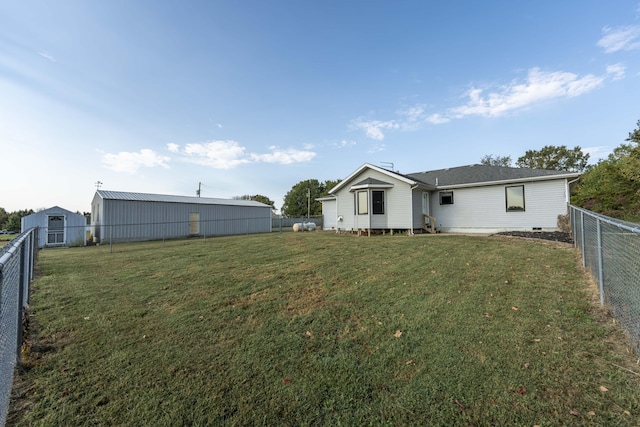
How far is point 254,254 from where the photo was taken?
8.66 metres

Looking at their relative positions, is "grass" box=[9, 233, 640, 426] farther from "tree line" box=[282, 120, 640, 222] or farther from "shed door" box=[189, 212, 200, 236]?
"shed door" box=[189, 212, 200, 236]

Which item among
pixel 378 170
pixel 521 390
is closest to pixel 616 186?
pixel 378 170

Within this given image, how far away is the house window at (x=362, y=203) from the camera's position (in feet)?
47.5

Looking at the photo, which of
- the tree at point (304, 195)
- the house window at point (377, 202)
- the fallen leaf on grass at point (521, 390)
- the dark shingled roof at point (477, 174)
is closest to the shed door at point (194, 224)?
the house window at point (377, 202)

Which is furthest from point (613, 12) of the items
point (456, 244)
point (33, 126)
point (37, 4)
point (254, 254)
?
point (33, 126)

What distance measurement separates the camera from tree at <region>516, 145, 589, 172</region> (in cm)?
3509

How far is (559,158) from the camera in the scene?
35.9m

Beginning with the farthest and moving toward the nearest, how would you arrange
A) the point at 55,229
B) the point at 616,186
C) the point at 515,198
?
the point at 616,186
the point at 55,229
the point at 515,198

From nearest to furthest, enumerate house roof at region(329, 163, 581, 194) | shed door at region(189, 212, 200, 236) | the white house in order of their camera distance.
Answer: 1. the white house
2. house roof at region(329, 163, 581, 194)
3. shed door at region(189, 212, 200, 236)

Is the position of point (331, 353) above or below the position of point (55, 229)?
below

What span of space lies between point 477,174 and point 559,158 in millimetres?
33011

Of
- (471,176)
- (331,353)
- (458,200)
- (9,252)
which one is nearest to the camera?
(9,252)

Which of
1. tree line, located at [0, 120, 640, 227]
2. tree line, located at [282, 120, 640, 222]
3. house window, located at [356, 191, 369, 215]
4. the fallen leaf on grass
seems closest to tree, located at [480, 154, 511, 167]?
tree line, located at [0, 120, 640, 227]

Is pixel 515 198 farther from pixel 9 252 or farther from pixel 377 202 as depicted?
pixel 9 252
